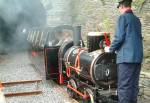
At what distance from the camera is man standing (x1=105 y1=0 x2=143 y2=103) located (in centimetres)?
666

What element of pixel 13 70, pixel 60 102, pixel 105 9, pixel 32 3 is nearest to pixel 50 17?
pixel 32 3

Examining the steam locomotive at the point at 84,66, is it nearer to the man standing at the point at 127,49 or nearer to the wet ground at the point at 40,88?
the wet ground at the point at 40,88

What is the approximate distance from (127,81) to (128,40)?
78cm

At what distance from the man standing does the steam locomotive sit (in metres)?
0.56

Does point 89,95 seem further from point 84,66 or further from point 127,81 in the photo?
point 127,81

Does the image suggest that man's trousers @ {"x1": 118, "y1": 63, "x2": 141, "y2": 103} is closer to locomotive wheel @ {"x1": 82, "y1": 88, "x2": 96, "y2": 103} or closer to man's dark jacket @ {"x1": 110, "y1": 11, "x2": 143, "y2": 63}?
man's dark jacket @ {"x1": 110, "y1": 11, "x2": 143, "y2": 63}

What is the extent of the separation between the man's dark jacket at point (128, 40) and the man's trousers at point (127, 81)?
13 centimetres

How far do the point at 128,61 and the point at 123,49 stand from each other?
26 cm

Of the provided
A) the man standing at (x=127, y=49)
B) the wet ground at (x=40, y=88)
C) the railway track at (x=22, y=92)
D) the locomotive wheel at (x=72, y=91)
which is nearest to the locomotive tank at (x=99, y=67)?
the man standing at (x=127, y=49)

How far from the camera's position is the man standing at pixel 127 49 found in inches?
262

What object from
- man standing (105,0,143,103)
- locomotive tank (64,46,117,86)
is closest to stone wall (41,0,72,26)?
locomotive tank (64,46,117,86)

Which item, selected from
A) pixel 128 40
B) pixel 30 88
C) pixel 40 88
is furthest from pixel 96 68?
pixel 30 88

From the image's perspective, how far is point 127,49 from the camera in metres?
6.71

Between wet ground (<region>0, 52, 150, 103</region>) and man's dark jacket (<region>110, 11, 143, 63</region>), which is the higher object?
man's dark jacket (<region>110, 11, 143, 63</region>)
